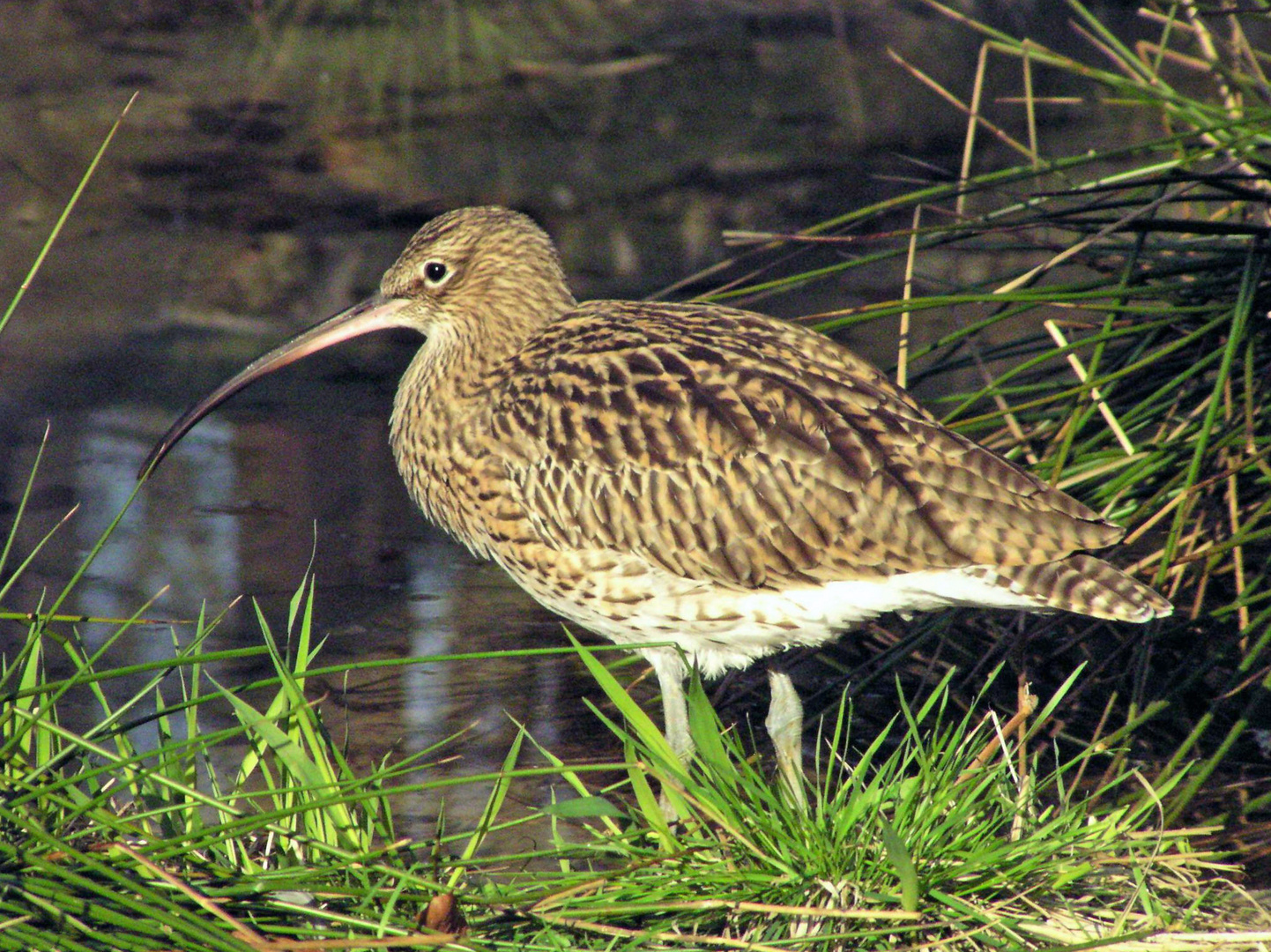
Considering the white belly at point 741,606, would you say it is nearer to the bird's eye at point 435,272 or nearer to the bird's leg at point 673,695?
the bird's leg at point 673,695

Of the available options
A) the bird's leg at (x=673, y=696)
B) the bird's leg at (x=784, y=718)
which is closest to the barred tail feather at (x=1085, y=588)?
the bird's leg at (x=784, y=718)

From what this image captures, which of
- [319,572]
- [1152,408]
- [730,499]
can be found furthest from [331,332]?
[1152,408]

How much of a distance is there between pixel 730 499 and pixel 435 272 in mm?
1383

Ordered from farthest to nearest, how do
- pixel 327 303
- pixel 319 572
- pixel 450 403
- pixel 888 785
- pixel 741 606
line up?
pixel 327 303 → pixel 319 572 → pixel 450 403 → pixel 741 606 → pixel 888 785

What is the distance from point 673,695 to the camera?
4.43 meters

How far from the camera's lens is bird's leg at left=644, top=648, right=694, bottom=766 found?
435 centimetres

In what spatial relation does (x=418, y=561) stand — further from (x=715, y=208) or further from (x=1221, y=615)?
(x=715, y=208)

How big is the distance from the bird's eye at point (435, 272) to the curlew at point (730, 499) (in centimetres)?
40

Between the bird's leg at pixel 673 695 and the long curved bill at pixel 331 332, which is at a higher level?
the long curved bill at pixel 331 332

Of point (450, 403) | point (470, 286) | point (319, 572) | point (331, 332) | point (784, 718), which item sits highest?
point (470, 286)

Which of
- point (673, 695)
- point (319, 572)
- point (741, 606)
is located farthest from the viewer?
point (319, 572)

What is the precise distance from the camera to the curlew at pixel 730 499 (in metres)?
3.92

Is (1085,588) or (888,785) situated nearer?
(888,785)

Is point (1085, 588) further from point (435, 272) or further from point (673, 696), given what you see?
point (435, 272)
